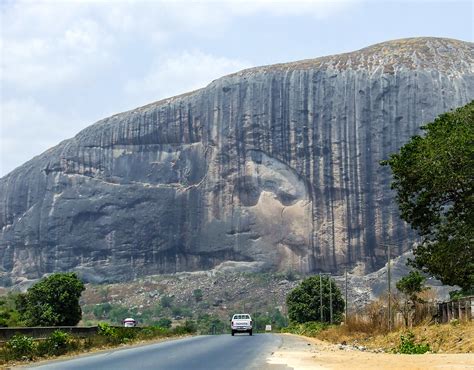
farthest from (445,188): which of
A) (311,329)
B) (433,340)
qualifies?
(311,329)

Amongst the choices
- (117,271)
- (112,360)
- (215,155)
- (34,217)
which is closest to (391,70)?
(215,155)

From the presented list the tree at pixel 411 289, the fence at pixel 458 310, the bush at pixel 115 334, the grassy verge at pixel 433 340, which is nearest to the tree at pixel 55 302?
the bush at pixel 115 334

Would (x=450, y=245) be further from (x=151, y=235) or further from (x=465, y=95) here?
(x=151, y=235)

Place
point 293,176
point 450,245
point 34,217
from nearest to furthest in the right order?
point 450,245
point 293,176
point 34,217

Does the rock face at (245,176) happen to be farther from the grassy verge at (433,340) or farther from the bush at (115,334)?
the grassy verge at (433,340)

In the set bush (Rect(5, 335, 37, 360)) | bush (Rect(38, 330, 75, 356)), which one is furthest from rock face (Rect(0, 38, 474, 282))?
bush (Rect(5, 335, 37, 360))

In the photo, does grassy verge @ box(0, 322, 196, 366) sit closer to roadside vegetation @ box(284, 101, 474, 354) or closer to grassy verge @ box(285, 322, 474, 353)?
roadside vegetation @ box(284, 101, 474, 354)

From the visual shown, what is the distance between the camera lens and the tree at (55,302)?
72.1 m

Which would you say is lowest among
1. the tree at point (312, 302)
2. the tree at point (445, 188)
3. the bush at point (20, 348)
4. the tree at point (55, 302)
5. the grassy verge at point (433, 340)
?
the tree at point (312, 302)

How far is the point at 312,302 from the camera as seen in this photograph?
346ft

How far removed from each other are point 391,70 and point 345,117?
15359 mm

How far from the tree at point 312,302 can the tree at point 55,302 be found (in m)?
39.0

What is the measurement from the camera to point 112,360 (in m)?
25.7

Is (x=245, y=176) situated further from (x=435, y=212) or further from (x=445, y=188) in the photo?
(x=445, y=188)
